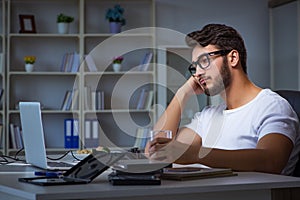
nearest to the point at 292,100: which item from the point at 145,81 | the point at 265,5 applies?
the point at 145,81

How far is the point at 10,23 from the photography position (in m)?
5.70

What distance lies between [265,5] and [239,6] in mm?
291

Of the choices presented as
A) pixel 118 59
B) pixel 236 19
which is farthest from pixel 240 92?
pixel 236 19

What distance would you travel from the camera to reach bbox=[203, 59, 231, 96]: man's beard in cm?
236

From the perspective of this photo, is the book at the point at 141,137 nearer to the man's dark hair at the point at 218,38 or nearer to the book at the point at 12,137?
the book at the point at 12,137

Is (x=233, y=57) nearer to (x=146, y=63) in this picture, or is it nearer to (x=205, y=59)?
(x=205, y=59)

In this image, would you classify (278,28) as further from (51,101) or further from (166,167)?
(166,167)

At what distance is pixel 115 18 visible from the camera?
563cm

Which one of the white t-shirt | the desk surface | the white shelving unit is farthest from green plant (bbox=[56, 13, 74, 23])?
the desk surface

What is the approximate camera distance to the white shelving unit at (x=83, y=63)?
565cm

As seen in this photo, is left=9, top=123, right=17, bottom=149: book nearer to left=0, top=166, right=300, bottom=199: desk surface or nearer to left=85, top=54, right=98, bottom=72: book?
left=85, top=54, right=98, bottom=72: book

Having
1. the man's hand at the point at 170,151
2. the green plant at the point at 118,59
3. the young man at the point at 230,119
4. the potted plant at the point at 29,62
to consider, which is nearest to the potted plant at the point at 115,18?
the green plant at the point at 118,59

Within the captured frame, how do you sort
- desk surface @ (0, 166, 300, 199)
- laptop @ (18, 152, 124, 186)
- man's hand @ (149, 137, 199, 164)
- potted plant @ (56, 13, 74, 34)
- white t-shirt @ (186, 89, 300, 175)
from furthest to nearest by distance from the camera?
potted plant @ (56, 13, 74, 34)
white t-shirt @ (186, 89, 300, 175)
man's hand @ (149, 137, 199, 164)
laptop @ (18, 152, 124, 186)
desk surface @ (0, 166, 300, 199)

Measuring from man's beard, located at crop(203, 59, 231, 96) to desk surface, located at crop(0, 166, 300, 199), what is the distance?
0.71 metres
